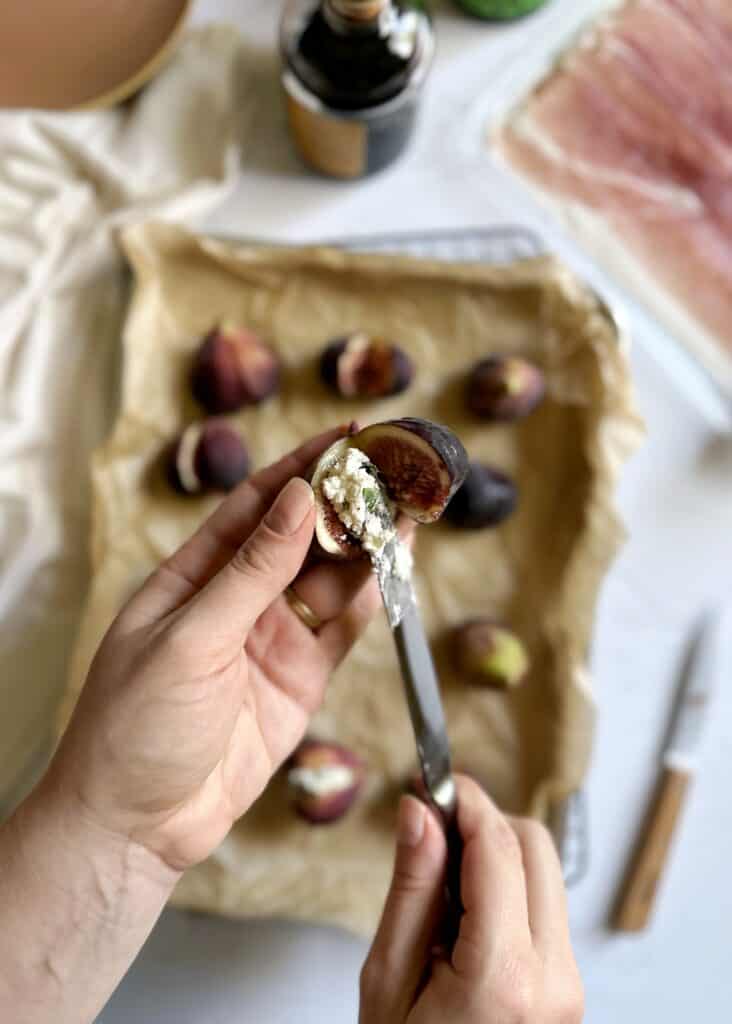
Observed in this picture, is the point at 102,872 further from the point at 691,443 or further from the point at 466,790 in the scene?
the point at 691,443

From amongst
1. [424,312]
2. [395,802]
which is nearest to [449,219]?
[424,312]

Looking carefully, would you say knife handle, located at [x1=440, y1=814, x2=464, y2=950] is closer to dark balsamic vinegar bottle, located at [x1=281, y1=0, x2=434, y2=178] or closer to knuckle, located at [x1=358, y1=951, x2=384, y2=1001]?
knuckle, located at [x1=358, y1=951, x2=384, y2=1001]

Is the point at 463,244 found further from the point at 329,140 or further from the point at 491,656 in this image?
the point at 491,656

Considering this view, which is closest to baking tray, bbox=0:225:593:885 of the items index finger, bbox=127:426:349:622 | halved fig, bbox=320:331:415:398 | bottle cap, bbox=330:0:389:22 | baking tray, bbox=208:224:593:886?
baking tray, bbox=208:224:593:886

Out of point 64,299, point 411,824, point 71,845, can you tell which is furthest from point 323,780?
point 64,299

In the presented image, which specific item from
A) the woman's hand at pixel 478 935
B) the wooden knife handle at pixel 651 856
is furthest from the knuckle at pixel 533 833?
the wooden knife handle at pixel 651 856
